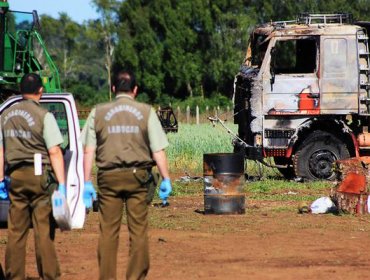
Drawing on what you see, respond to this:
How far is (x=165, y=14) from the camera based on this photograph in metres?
79.4

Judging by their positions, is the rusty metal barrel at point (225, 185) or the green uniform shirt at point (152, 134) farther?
the rusty metal barrel at point (225, 185)

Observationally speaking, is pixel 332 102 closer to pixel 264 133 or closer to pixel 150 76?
pixel 264 133

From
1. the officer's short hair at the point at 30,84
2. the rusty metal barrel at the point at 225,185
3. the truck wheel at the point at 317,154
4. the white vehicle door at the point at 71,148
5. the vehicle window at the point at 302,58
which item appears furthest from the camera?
the truck wheel at the point at 317,154

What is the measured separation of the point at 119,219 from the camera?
9.68 meters

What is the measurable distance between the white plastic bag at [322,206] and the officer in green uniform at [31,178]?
23.2ft

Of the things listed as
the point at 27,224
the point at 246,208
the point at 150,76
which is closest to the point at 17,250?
the point at 27,224

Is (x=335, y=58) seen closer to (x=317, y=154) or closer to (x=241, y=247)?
(x=317, y=154)

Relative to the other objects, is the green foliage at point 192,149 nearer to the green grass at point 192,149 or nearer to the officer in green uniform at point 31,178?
the green grass at point 192,149

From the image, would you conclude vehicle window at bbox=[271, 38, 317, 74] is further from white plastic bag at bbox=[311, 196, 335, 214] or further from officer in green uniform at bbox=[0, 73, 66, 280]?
officer in green uniform at bbox=[0, 73, 66, 280]

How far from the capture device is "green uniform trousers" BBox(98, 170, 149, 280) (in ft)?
31.4

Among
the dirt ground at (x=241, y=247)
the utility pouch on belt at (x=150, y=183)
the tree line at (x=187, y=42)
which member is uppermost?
the tree line at (x=187, y=42)

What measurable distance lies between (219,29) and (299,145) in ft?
194

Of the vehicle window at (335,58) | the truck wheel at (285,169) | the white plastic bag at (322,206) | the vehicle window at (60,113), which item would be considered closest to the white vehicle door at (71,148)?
the vehicle window at (60,113)

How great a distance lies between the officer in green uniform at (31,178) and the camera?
32.2 ft
